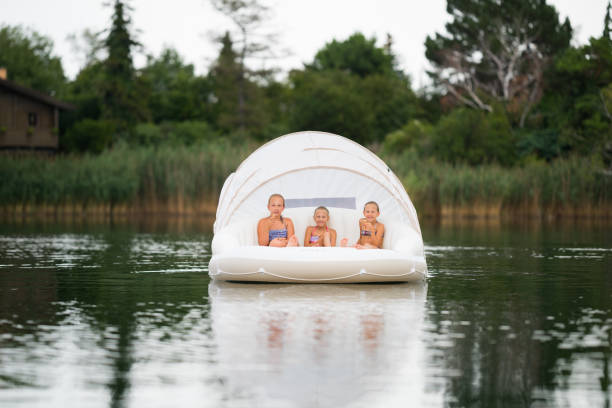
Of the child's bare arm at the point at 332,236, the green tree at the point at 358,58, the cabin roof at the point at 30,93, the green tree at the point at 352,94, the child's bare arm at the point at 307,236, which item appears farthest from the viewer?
the green tree at the point at 358,58

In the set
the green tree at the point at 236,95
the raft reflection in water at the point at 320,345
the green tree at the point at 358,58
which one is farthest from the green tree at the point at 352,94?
the raft reflection in water at the point at 320,345

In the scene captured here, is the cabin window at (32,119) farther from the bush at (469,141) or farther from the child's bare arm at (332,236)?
the child's bare arm at (332,236)

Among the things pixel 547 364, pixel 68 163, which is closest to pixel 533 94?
pixel 68 163

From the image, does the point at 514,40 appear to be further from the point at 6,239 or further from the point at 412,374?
the point at 412,374

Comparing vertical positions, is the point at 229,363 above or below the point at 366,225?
below

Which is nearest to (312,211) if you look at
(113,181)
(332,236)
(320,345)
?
(332,236)

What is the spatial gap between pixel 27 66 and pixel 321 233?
5961cm

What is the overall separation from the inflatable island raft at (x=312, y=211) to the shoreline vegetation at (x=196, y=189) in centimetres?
1568

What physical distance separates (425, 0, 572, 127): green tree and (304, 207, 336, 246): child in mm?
40303

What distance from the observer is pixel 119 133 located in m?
57.9

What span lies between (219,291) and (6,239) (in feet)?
33.3

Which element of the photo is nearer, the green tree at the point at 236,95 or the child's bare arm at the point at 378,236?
the child's bare arm at the point at 378,236

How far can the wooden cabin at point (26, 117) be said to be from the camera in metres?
51.0

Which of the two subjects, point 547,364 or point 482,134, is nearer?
point 547,364
